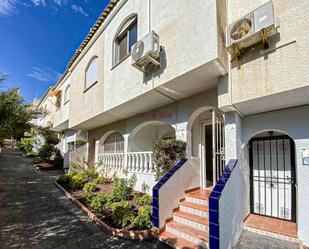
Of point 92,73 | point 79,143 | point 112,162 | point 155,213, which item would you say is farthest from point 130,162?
point 79,143

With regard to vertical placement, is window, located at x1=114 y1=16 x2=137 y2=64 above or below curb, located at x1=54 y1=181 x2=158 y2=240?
above

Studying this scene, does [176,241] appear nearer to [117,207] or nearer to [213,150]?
[117,207]

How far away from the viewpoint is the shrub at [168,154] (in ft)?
26.6

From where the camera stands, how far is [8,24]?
1088 cm

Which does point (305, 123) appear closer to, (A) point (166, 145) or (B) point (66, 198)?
(A) point (166, 145)

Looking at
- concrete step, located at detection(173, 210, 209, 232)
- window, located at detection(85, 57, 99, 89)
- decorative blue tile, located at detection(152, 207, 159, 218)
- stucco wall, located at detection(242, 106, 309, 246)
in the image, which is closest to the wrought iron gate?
stucco wall, located at detection(242, 106, 309, 246)

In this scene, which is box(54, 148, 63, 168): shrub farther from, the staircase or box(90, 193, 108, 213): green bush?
the staircase

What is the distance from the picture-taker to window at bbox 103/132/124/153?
14.3 m

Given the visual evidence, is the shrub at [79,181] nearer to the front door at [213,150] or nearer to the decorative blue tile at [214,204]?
the front door at [213,150]

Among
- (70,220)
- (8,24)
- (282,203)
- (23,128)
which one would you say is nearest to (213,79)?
(282,203)

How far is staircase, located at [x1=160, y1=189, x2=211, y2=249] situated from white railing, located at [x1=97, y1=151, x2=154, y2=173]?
116 inches

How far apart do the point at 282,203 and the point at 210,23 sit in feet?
21.4

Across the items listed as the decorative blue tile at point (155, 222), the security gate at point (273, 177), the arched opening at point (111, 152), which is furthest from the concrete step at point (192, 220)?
the arched opening at point (111, 152)

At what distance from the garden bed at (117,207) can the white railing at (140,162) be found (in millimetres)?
786
